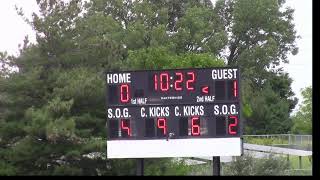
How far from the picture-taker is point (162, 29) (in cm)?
5362

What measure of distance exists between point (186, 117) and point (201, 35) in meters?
39.5

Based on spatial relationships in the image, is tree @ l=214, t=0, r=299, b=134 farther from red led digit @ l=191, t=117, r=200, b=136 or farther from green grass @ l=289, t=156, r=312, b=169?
red led digit @ l=191, t=117, r=200, b=136

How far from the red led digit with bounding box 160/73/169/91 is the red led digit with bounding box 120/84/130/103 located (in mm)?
906

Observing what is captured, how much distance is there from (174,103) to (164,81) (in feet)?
2.07

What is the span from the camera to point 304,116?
59.2 m

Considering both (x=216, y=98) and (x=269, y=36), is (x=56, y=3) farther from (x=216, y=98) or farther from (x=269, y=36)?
(x=269, y=36)

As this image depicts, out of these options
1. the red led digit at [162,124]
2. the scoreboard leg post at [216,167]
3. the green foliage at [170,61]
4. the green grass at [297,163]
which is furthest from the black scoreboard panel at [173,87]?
the green grass at [297,163]

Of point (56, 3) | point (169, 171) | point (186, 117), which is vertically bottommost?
point (169, 171)

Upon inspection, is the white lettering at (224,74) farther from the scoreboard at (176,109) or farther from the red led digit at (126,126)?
the red led digit at (126,126)

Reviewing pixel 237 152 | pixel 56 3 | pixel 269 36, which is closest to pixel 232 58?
pixel 269 36

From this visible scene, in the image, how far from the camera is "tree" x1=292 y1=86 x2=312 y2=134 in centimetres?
5603

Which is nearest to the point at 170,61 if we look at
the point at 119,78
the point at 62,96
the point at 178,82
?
the point at 62,96

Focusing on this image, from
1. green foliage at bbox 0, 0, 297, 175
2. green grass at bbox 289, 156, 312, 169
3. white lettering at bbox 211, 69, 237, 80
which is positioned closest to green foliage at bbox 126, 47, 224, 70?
green foliage at bbox 0, 0, 297, 175

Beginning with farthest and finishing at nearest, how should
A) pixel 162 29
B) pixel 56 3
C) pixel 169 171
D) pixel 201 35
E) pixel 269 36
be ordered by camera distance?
1. pixel 269 36
2. pixel 201 35
3. pixel 162 29
4. pixel 56 3
5. pixel 169 171
